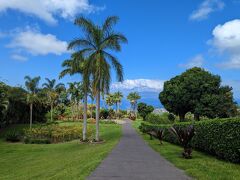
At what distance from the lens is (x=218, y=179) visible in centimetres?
934

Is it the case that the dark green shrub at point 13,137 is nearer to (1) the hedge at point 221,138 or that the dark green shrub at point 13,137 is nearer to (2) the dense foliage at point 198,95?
(2) the dense foliage at point 198,95

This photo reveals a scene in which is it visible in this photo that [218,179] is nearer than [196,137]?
Yes

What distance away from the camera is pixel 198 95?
56.8 m

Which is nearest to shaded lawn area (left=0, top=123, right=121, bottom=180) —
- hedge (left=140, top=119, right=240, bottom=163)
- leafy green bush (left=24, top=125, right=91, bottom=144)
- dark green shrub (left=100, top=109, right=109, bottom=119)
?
hedge (left=140, top=119, right=240, bottom=163)

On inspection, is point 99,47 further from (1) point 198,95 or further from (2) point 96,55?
(1) point 198,95

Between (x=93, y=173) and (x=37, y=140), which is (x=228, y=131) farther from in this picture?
(x=37, y=140)

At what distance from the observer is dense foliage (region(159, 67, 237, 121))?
54.1 metres

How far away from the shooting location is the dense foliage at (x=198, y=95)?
178 ft

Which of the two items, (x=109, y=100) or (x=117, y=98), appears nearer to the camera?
(x=109, y=100)

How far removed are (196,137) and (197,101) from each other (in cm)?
4026

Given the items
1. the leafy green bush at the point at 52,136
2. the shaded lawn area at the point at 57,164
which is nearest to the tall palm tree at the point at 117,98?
the leafy green bush at the point at 52,136

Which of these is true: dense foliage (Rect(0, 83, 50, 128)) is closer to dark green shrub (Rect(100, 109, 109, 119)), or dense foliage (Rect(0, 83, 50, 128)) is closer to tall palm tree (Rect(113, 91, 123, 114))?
dark green shrub (Rect(100, 109, 109, 119))

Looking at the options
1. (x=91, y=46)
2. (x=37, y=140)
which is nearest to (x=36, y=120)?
(x=37, y=140)

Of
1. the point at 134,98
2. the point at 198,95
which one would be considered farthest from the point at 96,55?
the point at 134,98
